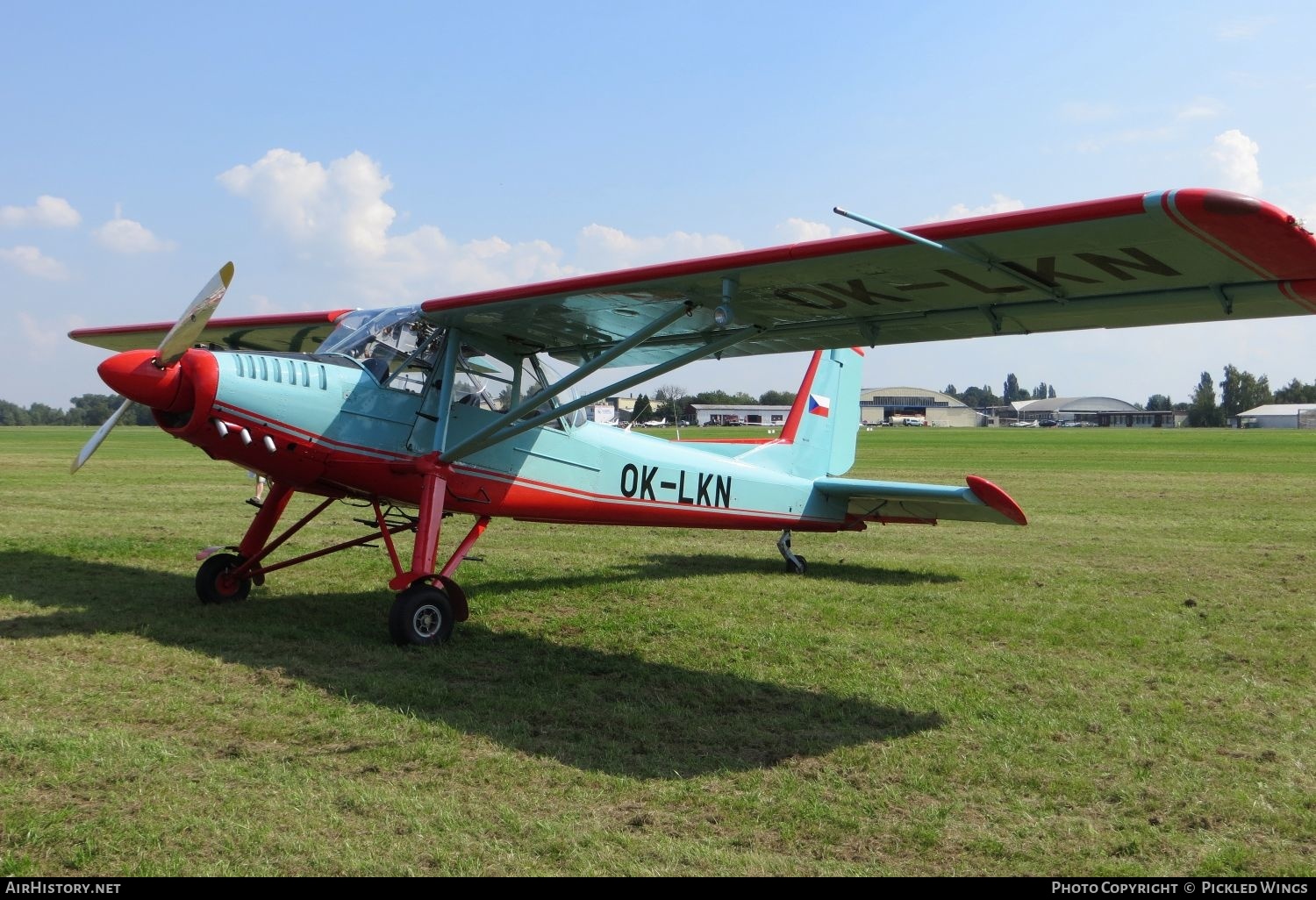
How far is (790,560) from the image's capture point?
1056cm

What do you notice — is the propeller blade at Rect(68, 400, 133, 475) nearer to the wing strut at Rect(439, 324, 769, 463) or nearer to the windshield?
the windshield

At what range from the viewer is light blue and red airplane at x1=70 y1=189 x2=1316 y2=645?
16.6 ft

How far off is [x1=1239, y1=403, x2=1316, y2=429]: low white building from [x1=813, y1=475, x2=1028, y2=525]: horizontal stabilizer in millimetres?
124940

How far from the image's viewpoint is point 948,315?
6781mm

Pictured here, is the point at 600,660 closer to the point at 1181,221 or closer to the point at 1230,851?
the point at 1230,851

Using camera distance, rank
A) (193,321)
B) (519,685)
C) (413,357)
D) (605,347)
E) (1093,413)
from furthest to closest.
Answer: (1093,413)
(605,347)
(413,357)
(193,321)
(519,685)

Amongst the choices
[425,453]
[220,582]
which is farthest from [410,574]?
[220,582]

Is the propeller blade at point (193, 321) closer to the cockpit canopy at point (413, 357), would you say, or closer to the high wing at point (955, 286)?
the cockpit canopy at point (413, 357)

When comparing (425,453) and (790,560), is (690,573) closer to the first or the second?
(790,560)

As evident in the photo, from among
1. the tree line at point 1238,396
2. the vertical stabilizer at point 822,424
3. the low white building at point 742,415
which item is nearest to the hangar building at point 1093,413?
the tree line at point 1238,396

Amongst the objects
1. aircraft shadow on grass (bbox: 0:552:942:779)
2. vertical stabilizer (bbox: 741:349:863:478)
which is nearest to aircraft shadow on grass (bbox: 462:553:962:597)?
vertical stabilizer (bbox: 741:349:863:478)

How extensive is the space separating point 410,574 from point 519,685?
1.53 meters

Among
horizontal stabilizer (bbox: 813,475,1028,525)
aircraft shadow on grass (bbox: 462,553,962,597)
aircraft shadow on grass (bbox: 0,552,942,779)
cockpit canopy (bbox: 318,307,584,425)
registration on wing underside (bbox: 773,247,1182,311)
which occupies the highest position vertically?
registration on wing underside (bbox: 773,247,1182,311)
